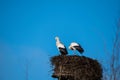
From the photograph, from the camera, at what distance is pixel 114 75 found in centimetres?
1667

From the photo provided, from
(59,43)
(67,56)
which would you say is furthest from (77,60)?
(59,43)

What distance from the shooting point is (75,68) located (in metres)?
18.9

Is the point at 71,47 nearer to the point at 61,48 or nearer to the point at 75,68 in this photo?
the point at 61,48

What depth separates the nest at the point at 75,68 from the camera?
742 inches

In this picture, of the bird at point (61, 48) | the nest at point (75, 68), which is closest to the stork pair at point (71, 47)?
the bird at point (61, 48)

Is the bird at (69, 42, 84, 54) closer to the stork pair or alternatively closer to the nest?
the stork pair

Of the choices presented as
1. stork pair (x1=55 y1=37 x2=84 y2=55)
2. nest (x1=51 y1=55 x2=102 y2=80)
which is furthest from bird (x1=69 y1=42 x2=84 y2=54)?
nest (x1=51 y1=55 x2=102 y2=80)

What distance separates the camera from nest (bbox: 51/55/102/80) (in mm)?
18859

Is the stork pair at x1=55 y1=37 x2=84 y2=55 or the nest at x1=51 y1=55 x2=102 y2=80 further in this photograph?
the stork pair at x1=55 y1=37 x2=84 y2=55

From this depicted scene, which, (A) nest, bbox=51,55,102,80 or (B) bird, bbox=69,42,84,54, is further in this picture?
(B) bird, bbox=69,42,84,54

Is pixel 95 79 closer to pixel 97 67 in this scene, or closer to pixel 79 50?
pixel 97 67

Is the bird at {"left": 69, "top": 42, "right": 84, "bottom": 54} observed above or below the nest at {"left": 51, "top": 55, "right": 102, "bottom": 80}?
above

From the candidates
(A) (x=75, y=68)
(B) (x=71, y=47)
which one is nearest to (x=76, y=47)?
(B) (x=71, y=47)

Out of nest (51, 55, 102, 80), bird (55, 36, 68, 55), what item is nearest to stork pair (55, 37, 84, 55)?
bird (55, 36, 68, 55)
